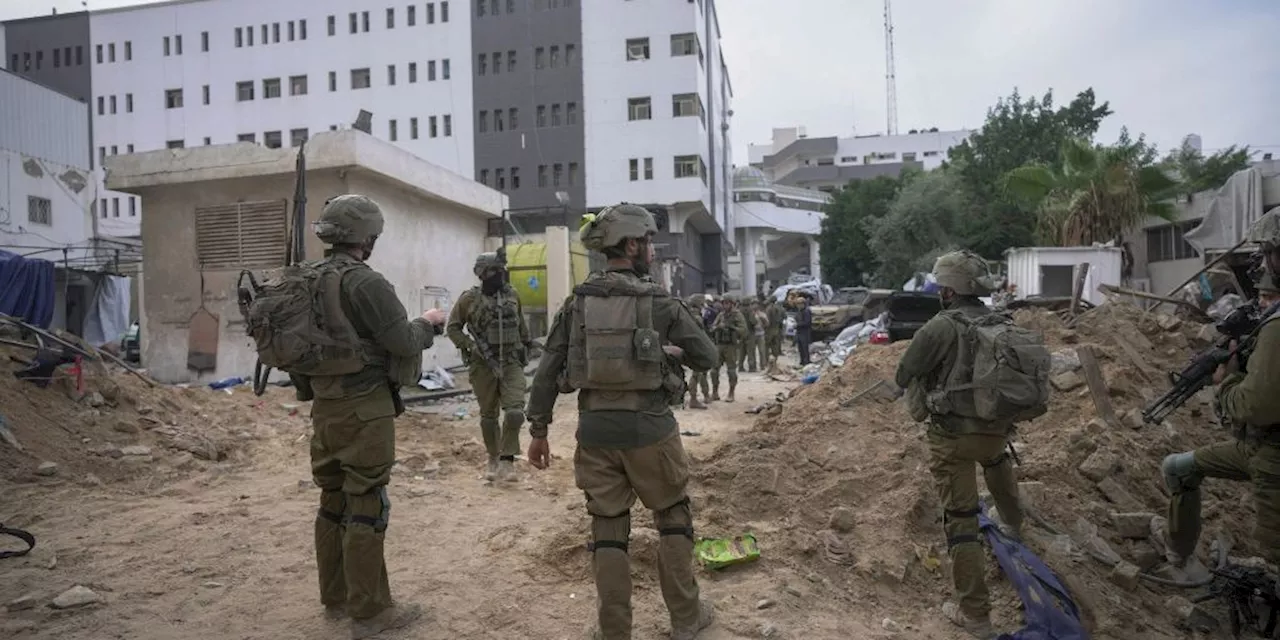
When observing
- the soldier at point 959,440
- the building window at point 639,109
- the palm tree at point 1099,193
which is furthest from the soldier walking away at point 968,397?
the building window at point 639,109

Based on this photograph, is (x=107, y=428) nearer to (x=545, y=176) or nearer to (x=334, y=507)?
(x=334, y=507)

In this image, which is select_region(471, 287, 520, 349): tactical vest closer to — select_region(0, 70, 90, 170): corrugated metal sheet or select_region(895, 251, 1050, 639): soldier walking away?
select_region(895, 251, 1050, 639): soldier walking away

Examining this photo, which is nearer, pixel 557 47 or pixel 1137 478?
pixel 1137 478

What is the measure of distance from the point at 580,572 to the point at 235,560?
203cm

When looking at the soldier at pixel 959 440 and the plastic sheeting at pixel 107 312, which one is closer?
the soldier at pixel 959 440

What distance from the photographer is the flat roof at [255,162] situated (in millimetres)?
12039

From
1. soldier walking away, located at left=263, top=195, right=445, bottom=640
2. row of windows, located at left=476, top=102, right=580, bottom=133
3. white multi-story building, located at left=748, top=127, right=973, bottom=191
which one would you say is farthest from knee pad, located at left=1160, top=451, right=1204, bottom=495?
white multi-story building, located at left=748, top=127, right=973, bottom=191

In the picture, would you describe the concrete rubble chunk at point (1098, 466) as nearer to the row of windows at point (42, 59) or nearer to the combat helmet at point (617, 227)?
the combat helmet at point (617, 227)

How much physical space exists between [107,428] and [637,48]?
109 feet

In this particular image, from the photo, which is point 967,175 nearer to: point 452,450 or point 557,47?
point 557,47

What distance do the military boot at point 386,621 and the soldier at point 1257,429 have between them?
150 inches

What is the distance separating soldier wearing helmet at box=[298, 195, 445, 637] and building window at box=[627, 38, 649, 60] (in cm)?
3510

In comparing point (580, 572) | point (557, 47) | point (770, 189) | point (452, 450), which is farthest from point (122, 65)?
point (580, 572)

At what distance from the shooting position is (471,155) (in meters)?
40.0
